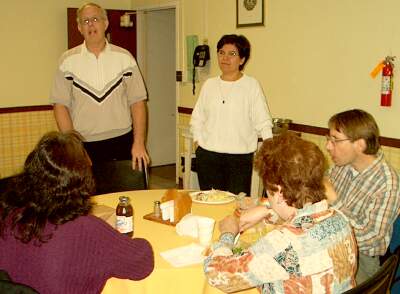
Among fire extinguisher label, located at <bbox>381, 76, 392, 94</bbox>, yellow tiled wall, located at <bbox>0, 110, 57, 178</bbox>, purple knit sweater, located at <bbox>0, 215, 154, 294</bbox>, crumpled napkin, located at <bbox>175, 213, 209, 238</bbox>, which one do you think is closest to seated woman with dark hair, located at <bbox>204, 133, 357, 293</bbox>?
purple knit sweater, located at <bbox>0, 215, 154, 294</bbox>

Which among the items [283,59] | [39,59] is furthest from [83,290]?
[39,59]

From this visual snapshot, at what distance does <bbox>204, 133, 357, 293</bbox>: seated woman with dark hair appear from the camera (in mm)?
1300

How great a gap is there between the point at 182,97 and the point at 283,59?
5.21ft

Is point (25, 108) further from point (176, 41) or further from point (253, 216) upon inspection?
point (253, 216)

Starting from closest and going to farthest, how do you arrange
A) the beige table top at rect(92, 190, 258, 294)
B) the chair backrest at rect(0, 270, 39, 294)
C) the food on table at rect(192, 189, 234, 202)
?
the chair backrest at rect(0, 270, 39, 294), the beige table top at rect(92, 190, 258, 294), the food on table at rect(192, 189, 234, 202)

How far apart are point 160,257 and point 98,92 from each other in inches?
64.7

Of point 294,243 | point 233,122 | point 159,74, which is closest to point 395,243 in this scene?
point 294,243

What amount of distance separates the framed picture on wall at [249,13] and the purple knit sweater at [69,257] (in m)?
3.21

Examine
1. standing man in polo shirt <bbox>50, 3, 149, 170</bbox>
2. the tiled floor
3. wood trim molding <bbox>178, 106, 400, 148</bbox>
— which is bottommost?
the tiled floor

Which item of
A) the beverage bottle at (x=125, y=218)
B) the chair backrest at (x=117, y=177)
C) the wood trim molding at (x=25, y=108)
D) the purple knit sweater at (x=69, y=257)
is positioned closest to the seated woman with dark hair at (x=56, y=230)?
the purple knit sweater at (x=69, y=257)

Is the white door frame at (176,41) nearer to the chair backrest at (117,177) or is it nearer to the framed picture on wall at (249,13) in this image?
the framed picture on wall at (249,13)

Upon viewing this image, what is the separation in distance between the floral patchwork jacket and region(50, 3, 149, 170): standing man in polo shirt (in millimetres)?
1784

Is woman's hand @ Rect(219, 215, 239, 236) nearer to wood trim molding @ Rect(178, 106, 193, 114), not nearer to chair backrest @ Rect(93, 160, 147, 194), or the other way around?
chair backrest @ Rect(93, 160, 147, 194)

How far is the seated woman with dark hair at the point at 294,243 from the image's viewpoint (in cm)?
130
